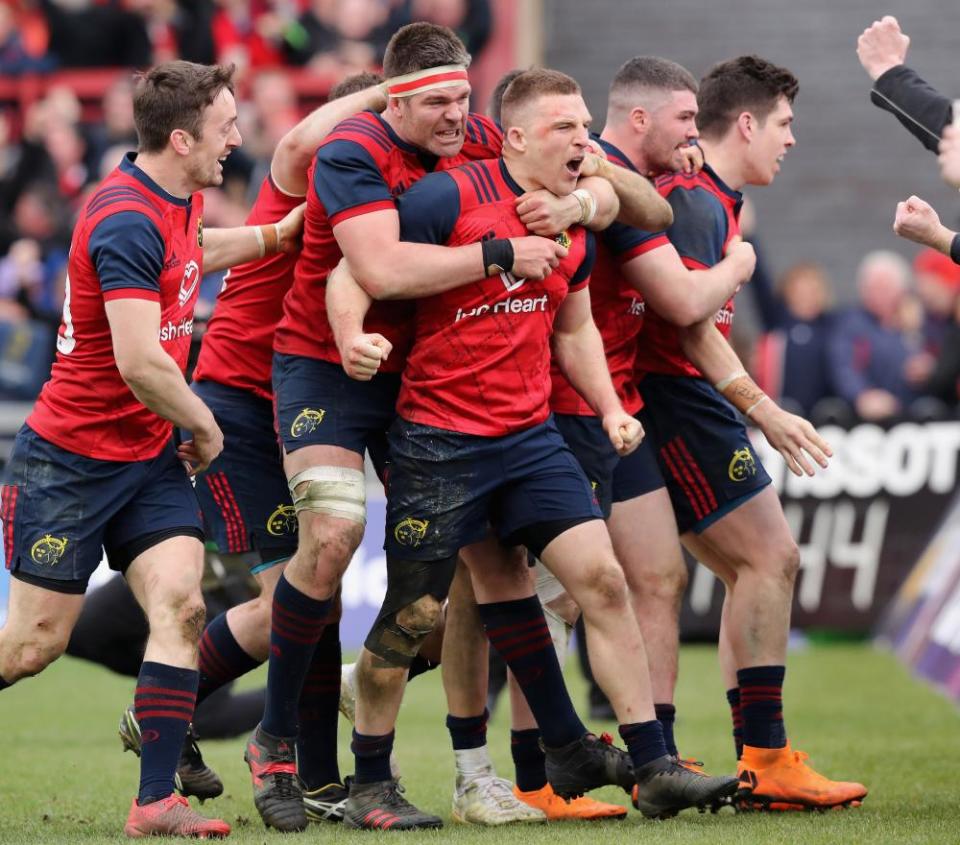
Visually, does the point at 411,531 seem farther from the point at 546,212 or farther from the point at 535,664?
the point at 546,212

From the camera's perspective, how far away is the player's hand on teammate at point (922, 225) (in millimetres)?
6195

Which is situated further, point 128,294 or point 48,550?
point 48,550

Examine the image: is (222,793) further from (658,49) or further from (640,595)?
(658,49)

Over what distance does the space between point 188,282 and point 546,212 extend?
1.22 metres

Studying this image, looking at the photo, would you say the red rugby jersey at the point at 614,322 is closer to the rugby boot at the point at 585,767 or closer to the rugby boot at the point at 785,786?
the rugby boot at the point at 585,767

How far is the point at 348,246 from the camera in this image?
19.4 feet

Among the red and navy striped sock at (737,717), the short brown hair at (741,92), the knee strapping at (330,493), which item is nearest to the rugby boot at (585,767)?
the red and navy striped sock at (737,717)

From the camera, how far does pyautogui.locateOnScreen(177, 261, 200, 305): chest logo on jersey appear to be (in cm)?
602

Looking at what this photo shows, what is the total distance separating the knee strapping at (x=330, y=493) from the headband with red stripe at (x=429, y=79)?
4.25 feet

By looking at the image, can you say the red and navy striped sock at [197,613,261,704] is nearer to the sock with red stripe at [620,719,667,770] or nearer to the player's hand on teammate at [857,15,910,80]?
the sock with red stripe at [620,719,667,770]

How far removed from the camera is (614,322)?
6711 millimetres

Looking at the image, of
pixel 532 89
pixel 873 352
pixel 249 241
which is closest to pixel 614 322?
pixel 532 89

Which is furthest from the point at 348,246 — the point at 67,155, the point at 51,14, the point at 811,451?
the point at 51,14

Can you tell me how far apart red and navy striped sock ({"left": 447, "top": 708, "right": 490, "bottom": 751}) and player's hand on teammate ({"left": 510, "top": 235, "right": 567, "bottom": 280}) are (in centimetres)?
164
